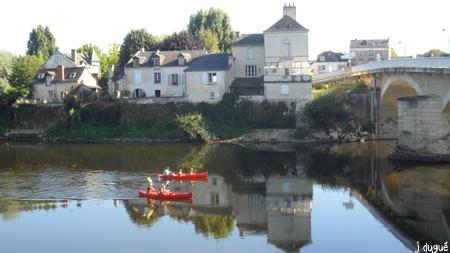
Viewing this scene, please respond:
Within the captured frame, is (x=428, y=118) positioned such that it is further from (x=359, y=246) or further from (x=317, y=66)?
(x=317, y=66)

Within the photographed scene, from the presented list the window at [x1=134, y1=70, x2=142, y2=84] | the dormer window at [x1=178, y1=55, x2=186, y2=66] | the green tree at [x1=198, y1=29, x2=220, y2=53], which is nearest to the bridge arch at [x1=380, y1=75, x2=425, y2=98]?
the dormer window at [x1=178, y1=55, x2=186, y2=66]

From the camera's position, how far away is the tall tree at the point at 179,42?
73438mm

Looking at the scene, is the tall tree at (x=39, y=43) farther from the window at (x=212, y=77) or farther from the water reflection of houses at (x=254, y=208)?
the water reflection of houses at (x=254, y=208)

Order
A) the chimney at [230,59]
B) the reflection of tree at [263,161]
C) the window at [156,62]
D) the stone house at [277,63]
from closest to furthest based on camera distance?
1. the reflection of tree at [263,161]
2. the stone house at [277,63]
3. the chimney at [230,59]
4. the window at [156,62]

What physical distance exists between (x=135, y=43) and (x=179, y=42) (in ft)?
21.5

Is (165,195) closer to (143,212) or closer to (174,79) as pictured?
(143,212)

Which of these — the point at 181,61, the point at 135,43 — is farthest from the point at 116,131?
the point at 135,43

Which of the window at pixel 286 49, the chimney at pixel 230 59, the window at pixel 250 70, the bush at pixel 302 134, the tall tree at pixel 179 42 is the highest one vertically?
the tall tree at pixel 179 42

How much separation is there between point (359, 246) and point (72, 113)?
4243 centimetres

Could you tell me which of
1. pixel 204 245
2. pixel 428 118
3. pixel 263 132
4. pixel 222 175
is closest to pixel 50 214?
pixel 204 245

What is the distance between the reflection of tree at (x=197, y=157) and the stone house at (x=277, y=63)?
29.7 ft

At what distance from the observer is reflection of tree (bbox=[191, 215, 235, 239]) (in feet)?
79.9

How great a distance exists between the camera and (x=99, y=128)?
57.8m

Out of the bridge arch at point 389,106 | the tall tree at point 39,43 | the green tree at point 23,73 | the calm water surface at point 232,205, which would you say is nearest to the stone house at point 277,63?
the bridge arch at point 389,106
